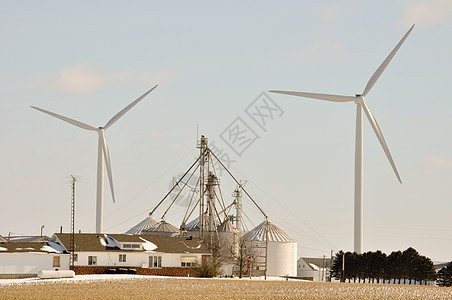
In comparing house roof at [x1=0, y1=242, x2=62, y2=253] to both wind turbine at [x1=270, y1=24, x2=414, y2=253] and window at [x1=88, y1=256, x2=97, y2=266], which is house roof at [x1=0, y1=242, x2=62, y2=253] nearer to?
window at [x1=88, y1=256, x2=97, y2=266]

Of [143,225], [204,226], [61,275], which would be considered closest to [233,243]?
[204,226]

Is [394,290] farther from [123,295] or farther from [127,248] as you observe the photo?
[127,248]

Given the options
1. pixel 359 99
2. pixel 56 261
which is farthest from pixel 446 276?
pixel 56 261

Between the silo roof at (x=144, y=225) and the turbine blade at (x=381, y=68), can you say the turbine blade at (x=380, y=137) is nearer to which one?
the turbine blade at (x=381, y=68)

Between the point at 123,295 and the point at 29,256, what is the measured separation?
99.5 feet

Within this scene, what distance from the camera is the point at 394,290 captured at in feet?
221

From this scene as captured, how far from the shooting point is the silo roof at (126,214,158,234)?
11825 centimetres

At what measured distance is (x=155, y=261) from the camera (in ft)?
303

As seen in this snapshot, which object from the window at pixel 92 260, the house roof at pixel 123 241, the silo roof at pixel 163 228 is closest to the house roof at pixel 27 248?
the house roof at pixel 123 241

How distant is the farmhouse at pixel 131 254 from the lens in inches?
3474

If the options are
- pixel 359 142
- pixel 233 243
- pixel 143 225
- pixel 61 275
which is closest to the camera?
pixel 61 275

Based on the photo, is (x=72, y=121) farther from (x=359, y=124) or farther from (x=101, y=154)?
(x=359, y=124)

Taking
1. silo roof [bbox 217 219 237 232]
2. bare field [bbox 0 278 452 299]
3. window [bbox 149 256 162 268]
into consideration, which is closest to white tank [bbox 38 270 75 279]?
bare field [bbox 0 278 452 299]

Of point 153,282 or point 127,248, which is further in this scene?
point 127,248
